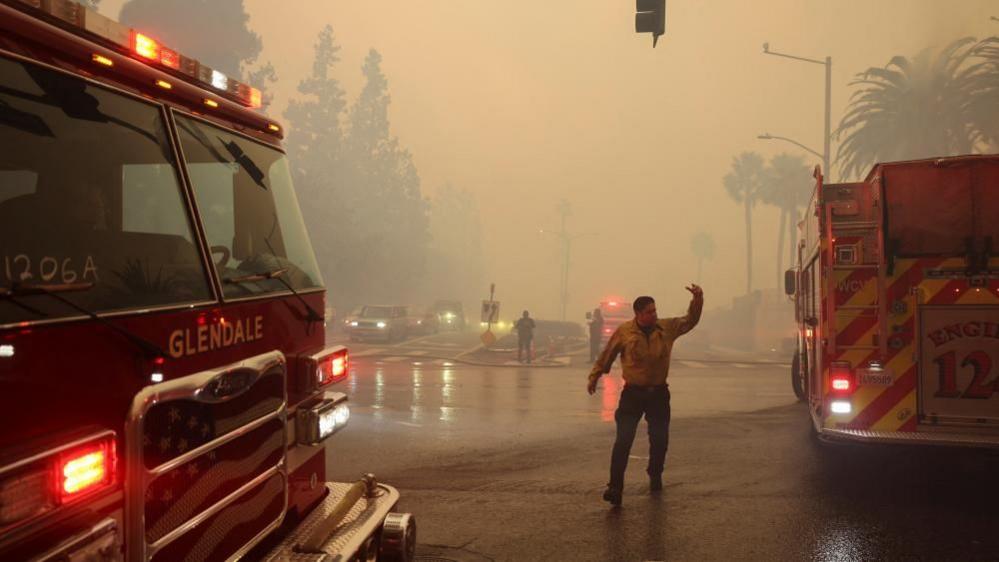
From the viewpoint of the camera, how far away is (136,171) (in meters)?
3.22

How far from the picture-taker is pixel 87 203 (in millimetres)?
2924

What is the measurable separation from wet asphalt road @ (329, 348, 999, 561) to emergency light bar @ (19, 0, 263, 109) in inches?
130

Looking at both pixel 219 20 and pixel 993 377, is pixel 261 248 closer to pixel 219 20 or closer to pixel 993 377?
pixel 993 377

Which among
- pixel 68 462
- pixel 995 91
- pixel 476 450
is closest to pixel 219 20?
pixel 995 91

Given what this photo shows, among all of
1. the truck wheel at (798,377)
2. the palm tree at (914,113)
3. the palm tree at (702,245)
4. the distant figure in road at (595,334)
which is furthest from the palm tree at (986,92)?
the palm tree at (702,245)

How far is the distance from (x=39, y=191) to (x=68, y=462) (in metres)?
0.84

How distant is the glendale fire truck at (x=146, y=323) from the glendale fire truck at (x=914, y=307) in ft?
17.2

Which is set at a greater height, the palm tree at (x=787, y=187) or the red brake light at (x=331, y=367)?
the palm tree at (x=787, y=187)

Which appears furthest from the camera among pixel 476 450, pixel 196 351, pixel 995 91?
pixel 995 91

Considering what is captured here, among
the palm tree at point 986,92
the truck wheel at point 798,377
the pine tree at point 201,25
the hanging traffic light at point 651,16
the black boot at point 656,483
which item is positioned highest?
the pine tree at point 201,25

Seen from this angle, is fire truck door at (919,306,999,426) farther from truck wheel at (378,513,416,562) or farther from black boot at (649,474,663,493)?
truck wheel at (378,513,416,562)

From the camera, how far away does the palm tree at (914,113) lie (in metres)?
36.7

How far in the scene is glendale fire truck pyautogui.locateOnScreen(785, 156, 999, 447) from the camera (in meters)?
7.70

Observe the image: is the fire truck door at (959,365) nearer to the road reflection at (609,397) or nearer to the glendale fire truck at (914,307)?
the glendale fire truck at (914,307)
